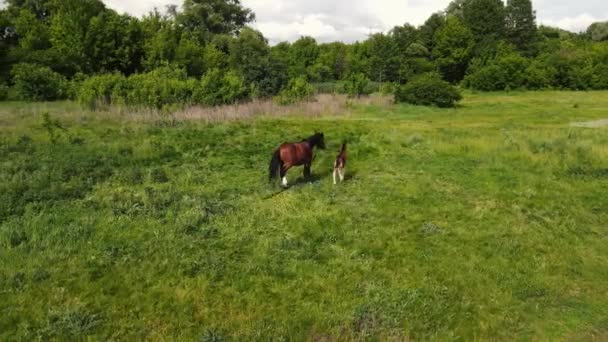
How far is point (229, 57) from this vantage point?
43.1 meters

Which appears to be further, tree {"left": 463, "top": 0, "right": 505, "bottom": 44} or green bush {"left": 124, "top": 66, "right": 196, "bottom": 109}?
tree {"left": 463, "top": 0, "right": 505, "bottom": 44}

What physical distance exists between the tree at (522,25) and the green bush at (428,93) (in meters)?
37.1

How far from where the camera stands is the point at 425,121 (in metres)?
26.1

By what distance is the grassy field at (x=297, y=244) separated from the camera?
6.16 meters

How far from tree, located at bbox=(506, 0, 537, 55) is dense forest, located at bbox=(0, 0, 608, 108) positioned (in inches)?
5.6

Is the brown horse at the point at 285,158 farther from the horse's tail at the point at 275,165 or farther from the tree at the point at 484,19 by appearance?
the tree at the point at 484,19

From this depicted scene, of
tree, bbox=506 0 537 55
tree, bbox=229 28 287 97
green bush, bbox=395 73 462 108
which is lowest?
green bush, bbox=395 73 462 108

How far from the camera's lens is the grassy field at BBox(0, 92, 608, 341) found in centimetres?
616

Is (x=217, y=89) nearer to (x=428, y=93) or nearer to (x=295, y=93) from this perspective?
(x=295, y=93)

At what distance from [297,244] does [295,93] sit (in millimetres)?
22640

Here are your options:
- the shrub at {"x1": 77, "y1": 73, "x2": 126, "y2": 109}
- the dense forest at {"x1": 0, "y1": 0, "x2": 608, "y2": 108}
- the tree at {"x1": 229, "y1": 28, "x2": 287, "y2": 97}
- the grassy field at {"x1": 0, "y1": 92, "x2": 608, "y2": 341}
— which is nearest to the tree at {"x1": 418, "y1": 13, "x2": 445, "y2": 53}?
the dense forest at {"x1": 0, "y1": 0, "x2": 608, "y2": 108}

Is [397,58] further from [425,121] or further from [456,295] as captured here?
[456,295]

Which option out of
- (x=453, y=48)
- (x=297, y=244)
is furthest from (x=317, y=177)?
(x=453, y=48)

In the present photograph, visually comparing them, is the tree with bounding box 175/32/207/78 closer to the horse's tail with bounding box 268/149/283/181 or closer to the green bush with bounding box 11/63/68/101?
the green bush with bounding box 11/63/68/101
